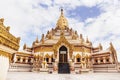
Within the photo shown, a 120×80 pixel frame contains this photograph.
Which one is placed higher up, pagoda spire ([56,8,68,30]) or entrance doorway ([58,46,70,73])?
pagoda spire ([56,8,68,30])

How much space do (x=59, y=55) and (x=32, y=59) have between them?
6.78 meters

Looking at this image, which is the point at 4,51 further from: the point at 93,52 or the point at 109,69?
the point at 93,52

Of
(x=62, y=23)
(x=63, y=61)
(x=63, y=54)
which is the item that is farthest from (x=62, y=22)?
(x=63, y=61)

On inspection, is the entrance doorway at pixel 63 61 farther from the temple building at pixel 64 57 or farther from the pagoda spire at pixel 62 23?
the pagoda spire at pixel 62 23

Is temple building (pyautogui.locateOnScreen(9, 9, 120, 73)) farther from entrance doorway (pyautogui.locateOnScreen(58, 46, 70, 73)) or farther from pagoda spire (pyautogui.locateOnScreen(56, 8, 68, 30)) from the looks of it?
pagoda spire (pyautogui.locateOnScreen(56, 8, 68, 30))

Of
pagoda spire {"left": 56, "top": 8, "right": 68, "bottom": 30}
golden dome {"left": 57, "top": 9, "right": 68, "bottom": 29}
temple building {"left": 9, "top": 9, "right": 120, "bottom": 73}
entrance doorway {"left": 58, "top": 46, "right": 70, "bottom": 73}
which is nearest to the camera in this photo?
entrance doorway {"left": 58, "top": 46, "right": 70, "bottom": 73}

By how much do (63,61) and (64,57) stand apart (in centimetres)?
72

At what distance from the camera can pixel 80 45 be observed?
72.1 feet

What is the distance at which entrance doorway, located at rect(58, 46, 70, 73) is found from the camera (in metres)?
18.7

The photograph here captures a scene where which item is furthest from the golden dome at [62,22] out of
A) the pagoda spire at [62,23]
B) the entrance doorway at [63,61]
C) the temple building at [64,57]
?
the entrance doorway at [63,61]

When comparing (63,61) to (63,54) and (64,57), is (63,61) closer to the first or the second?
(64,57)

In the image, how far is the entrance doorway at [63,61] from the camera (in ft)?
61.5

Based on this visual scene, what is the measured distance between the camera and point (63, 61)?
19406 mm

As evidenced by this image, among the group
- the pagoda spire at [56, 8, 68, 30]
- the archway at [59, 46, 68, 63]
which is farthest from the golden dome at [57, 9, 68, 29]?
the archway at [59, 46, 68, 63]
